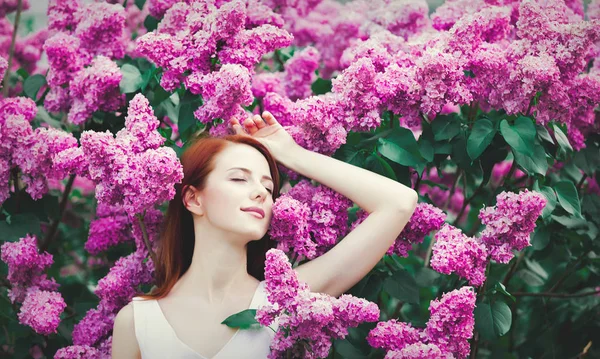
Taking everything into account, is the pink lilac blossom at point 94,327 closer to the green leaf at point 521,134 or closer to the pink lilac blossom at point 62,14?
the pink lilac blossom at point 62,14

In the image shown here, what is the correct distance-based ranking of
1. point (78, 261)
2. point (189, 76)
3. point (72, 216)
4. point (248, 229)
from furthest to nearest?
point (78, 261), point (72, 216), point (189, 76), point (248, 229)

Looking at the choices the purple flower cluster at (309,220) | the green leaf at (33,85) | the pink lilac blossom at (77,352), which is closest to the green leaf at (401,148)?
the purple flower cluster at (309,220)

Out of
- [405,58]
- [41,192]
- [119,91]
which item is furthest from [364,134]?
[41,192]

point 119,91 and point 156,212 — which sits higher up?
point 119,91

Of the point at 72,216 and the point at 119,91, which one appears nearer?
the point at 119,91

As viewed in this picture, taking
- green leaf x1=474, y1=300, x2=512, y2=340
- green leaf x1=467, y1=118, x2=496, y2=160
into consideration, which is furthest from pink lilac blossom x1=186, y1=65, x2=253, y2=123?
green leaf x1=474, y1=300, x2=512, y2=340

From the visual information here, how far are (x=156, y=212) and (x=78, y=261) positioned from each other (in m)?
1.21

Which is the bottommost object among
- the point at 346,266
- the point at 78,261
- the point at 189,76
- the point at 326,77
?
the point at 78,261

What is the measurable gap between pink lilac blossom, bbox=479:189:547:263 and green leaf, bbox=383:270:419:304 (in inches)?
8.7

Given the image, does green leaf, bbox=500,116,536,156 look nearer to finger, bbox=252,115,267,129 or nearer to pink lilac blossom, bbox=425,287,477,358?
pink lilac blossom, bbox=425,287,477,358

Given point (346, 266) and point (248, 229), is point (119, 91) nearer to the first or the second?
point (248, 229)

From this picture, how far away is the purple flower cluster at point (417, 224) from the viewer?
1.74 meters

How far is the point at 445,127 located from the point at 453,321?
21.6 inches

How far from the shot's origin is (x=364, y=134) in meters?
2.09
